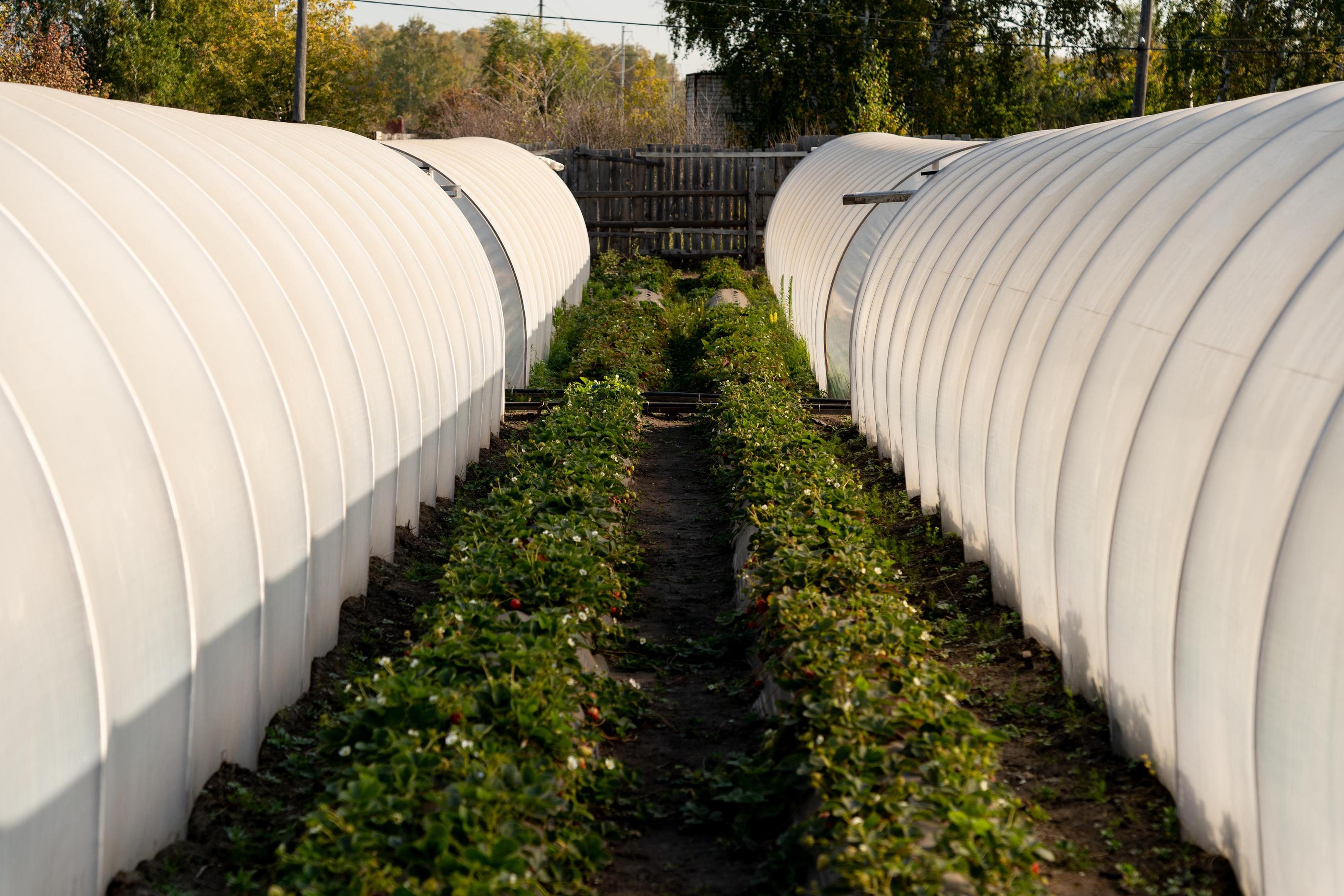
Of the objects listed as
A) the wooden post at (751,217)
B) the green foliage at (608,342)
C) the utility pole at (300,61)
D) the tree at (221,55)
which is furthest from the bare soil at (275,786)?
the tree at (221,55)

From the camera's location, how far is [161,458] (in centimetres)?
461

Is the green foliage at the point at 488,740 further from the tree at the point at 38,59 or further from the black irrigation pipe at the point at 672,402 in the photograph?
the tree at the point at 38,59

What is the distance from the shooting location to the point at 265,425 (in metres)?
5.72

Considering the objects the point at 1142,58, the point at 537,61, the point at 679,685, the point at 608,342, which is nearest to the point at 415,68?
the point at 537,61

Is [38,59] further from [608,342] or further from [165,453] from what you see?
[165,453]

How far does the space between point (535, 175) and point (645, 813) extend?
16.8 m

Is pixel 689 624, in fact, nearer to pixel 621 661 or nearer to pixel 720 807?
pixel 621 661

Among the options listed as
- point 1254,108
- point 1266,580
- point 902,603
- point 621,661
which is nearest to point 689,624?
point 621,661

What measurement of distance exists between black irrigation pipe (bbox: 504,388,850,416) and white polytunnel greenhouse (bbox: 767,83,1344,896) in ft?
13.3

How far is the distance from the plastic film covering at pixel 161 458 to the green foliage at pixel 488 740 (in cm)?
60

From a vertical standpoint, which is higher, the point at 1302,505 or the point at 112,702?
the point at 1302,505

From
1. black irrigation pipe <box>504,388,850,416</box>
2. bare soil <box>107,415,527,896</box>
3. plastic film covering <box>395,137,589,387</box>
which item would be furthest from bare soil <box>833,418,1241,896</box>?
plastic film covering <box>395,137,589,387</box>

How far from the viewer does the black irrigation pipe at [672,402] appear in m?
13.3

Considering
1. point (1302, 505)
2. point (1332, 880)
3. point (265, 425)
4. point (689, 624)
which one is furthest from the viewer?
point (689, 624)
